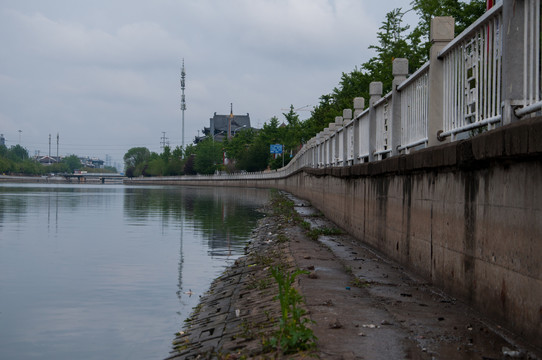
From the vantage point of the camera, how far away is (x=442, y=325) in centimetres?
591

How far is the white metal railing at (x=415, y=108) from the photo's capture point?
9.45 meters

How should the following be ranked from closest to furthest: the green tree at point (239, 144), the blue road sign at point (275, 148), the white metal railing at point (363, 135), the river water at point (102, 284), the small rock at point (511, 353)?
the small rock at point (511, 353), the river water at point (102, 284), the white metal railing at point (363, 135), the blue road sign at point (275, 148), the green tree at point (239, 144)

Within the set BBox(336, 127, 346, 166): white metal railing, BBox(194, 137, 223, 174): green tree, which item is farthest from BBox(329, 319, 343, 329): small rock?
BBox(194, 137, 223, 174): green tree

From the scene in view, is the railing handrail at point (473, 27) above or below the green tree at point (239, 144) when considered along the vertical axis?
below

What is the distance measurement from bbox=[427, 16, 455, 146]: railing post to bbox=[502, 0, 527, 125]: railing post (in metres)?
2.75

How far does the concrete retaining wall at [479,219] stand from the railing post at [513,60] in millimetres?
391

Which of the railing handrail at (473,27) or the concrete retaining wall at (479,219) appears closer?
the concrete retaining wall at (479,219)

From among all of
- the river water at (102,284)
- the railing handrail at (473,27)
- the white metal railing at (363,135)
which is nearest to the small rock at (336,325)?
the river water at (102,284)

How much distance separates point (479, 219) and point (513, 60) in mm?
1571

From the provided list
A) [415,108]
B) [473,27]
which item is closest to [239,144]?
[415,108]

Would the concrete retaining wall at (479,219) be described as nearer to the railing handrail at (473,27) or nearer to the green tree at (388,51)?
the railing handrail at (473,27)

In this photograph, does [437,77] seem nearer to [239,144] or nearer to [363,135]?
[363,135]

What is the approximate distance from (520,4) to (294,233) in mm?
11448

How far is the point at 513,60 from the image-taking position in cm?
589
